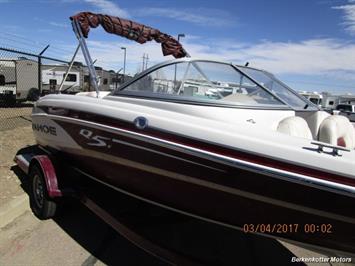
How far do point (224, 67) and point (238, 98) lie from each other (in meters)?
0.59

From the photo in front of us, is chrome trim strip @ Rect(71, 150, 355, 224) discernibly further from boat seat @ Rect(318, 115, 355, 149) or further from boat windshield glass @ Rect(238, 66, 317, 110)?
boat windshield glass @ Rect(238, 66, 317, 110)

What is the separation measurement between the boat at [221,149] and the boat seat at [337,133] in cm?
1

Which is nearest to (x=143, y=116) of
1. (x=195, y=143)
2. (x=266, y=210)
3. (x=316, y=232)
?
(x=195, y=143)

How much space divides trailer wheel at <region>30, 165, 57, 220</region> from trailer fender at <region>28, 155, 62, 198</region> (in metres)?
0.07

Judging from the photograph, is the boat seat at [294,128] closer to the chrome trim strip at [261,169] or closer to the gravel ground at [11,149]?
the chrome trim strip at [261,169]

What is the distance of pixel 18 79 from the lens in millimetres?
21297

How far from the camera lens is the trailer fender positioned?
15.2ft

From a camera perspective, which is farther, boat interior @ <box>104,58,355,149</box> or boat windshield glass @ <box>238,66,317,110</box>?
boat windshield glass @ <box>238,66,317,110</box>

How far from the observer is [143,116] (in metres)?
3.75

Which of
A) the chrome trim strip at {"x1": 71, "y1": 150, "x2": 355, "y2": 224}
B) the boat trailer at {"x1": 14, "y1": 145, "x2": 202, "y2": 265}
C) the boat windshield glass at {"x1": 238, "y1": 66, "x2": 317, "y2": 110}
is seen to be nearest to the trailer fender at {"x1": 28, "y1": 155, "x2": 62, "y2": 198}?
the boat trailer at {"x1": 14, "y1": 145, "x2": 202, "y2": 265}

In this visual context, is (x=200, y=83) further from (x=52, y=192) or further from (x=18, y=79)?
(x=18, y=79)

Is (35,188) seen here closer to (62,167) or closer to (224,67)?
(62,167)

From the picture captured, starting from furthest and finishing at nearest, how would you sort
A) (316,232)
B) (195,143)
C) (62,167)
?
(62,167)
(195,143)
(316,232)

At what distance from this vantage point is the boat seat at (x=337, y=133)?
13.2ft
